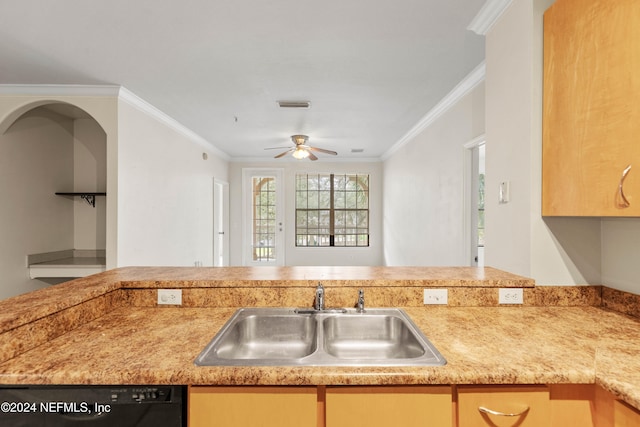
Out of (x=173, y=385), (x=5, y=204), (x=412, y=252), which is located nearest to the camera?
(x=173, y=385)

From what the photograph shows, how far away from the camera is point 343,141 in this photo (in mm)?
5285

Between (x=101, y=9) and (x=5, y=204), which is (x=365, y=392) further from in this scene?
(x=5, y=204)

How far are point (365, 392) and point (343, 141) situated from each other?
15.1 ft

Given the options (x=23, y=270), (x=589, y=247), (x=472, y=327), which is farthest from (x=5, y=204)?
(x=589, y=247)

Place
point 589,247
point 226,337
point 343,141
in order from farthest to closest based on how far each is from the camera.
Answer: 1. point 343,141
2. point 589,247
3. point 226,337

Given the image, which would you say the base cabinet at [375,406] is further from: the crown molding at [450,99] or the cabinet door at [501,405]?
the crown molding at [450,99]

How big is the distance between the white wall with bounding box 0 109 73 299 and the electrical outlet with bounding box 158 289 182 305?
2.56 metres

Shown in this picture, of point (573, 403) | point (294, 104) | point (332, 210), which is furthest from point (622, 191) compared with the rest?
point (332, 210)

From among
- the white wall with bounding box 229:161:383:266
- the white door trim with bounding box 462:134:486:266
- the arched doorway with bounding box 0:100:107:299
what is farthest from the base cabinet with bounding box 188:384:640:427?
the white wall with bounding box 229:161:383:266

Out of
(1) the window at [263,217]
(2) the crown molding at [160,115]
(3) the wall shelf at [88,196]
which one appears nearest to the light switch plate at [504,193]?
(2) the crown molding at [160,115]

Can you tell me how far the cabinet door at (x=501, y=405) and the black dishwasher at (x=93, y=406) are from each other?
834 mm

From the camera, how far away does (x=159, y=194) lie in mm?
3947

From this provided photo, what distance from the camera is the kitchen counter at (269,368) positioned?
97cm

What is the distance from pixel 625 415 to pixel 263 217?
6.52 m
